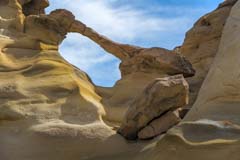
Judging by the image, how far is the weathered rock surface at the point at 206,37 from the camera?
15664mm

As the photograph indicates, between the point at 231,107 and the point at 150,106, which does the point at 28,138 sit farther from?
the point at 231,107

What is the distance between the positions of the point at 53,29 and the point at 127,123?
15.2ft

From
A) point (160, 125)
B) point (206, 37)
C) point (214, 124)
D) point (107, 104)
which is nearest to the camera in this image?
point (214, 124)

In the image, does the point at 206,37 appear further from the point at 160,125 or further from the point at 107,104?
the point at 160,125

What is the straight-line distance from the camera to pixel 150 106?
9.86 meters

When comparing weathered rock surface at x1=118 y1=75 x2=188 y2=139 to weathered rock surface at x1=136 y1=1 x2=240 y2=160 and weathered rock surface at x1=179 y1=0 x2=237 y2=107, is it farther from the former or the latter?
weathered rock surface at x1=179 y1=0 x2=237 y2=107

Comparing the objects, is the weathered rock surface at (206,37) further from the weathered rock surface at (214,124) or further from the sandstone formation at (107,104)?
the weathered rock surface at (214,124)

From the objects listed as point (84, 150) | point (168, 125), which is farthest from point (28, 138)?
point (168, 125)

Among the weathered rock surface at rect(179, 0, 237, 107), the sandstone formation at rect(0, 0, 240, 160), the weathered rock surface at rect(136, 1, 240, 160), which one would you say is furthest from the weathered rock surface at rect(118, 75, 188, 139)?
the weathered rock surface at rect(179, 0, 237, 107)

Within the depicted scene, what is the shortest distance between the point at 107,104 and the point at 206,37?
4832 millimetres

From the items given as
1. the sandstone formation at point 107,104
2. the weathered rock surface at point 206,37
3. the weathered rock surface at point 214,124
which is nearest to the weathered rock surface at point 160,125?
the sandstone formation at point 107,104

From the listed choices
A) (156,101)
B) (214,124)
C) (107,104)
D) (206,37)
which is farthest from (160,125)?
(206,37)

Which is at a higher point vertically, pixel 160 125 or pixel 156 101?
pixel 156 101

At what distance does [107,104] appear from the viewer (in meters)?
12.4
